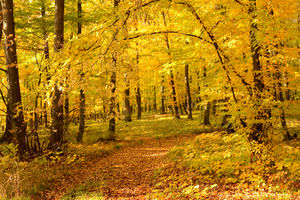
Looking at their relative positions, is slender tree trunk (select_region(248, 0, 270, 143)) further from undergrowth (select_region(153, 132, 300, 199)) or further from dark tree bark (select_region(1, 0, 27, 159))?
dark tree bark (select_region(1, 0, 27, 159))

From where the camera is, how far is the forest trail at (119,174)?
18.9 ft

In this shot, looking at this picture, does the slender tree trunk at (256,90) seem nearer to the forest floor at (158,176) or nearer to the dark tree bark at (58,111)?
the forest floor at (158,176)

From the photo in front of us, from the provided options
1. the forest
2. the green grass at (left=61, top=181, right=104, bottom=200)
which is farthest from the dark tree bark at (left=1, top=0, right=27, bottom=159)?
the green grass at (left=61, top=181, right=104, bottom=200)

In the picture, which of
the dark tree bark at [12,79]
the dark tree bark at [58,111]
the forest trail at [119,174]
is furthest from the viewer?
the dark tree bark at [58,111]

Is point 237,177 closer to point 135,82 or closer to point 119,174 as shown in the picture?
point 135,82

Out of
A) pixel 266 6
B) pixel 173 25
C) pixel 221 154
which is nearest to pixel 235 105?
pixel 221 154

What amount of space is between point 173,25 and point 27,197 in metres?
12.2

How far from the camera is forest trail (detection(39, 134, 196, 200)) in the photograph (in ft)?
18.9

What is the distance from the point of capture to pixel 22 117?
26.7 ft

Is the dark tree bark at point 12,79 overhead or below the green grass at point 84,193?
overhead

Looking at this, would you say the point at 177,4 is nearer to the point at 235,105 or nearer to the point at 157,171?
the point at 235,105

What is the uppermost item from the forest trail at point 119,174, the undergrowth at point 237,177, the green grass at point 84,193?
the undergrowth at point 237,177

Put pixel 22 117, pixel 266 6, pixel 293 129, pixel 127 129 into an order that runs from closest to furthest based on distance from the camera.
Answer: pixel 266 6 < pixel 22 117 < pixel 293 129 < pixel 127 129

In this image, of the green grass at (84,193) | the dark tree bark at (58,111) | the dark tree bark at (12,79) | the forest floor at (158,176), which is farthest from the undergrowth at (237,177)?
the dark tree bark at (12,79)
